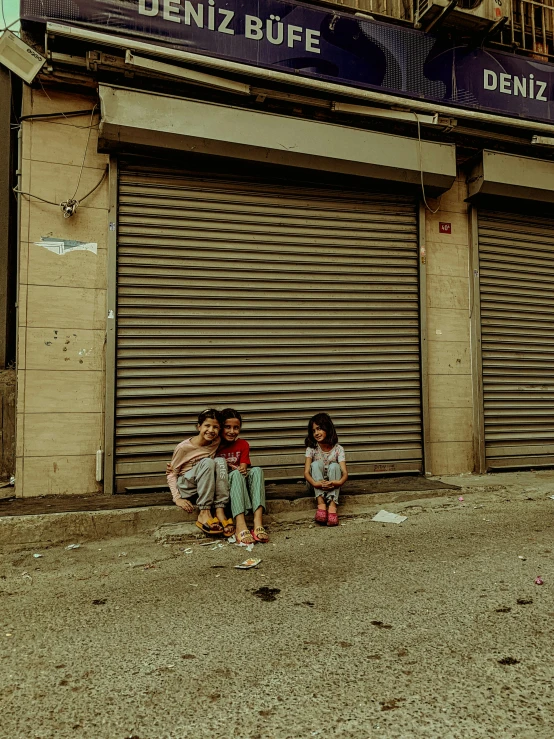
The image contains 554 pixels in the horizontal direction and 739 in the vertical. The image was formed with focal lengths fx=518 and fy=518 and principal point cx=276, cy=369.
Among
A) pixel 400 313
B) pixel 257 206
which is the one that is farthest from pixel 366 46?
pixel 400 313

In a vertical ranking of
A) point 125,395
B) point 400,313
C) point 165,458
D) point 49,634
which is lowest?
point 49,634

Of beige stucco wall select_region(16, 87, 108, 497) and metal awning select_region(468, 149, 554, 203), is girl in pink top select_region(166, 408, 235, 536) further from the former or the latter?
Answer: metal awning select_region(468, 149, 554, 203)

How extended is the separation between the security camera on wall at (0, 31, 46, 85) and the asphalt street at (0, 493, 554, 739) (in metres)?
4.45

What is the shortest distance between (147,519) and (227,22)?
5.07 m

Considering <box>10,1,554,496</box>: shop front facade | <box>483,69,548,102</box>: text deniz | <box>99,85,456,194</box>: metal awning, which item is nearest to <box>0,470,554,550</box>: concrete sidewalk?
<box>10,1,554,496</box>: shop front facade

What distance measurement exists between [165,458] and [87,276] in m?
2.04

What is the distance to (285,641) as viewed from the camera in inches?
94.2

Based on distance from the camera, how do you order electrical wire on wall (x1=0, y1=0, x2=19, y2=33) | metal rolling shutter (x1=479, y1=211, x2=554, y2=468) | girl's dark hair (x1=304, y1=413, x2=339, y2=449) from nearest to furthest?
1. girl's dark hair (x1=304, y1=413, x2=339, y2=449)
2. electrical wire on wall (x1=0, y1=0, x2=19, y2=33)
3. metal rolling shutter (x1=479, y1=211, x2=554, y2=468)

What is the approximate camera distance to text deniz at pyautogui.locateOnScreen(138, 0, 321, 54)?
17.0 ft

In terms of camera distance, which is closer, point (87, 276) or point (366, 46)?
point (87, 276)

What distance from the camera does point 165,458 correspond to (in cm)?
545

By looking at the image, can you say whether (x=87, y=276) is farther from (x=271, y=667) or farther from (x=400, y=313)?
(x=271, y=667)

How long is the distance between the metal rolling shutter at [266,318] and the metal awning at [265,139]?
0.40 metres

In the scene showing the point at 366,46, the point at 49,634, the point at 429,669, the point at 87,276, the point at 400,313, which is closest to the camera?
the point at 429,669
